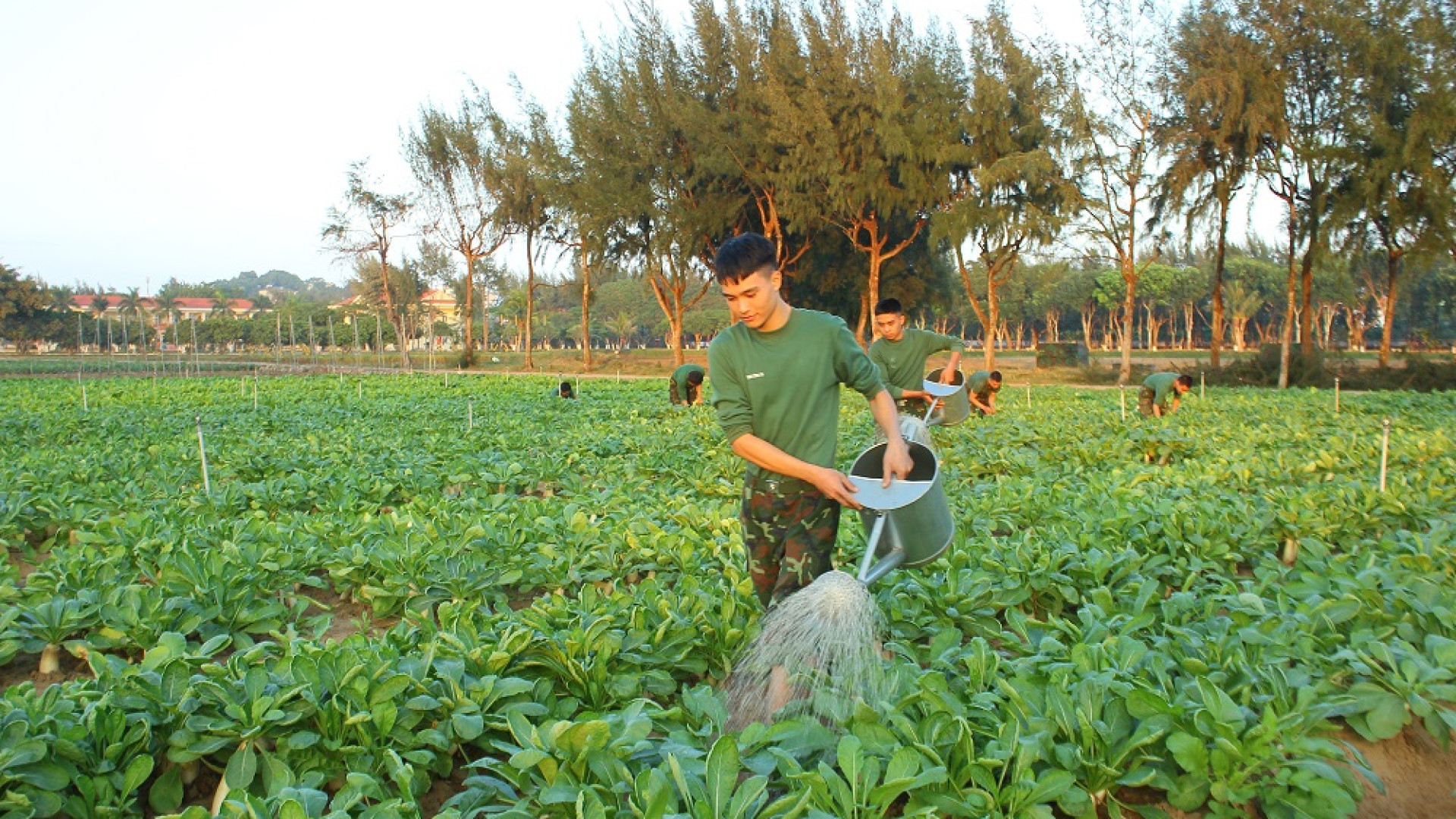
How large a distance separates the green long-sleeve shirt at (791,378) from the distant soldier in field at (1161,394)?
34.7 ft

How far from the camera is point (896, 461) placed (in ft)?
9.24

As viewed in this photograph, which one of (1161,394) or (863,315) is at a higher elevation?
(863,315)

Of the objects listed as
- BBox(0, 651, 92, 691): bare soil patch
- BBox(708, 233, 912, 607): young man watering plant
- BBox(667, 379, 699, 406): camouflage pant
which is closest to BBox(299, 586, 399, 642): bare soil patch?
BBox(0, 651, 92, 691): bare soil patch

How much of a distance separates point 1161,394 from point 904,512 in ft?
36.8

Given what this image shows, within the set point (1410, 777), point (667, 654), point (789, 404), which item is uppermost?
point (789, 404)

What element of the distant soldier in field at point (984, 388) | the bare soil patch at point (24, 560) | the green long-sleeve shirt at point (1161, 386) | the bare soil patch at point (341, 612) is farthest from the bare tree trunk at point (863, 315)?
the bare soil patch at point (341, 612)

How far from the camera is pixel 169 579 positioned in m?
4.08

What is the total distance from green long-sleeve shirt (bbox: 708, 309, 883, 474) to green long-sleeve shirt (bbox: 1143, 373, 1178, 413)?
35.8ft

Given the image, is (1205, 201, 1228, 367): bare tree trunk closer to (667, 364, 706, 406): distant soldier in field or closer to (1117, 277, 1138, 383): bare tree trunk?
(1117, 277, 1138, 383): bare tree trunk

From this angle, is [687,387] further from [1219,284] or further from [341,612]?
[1219,284]

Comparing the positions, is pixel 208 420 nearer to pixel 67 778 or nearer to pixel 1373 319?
pixel 67 778

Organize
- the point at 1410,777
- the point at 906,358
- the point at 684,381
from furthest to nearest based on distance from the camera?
the point at 684,381 < the point at 906,358 < the point at 1410,777

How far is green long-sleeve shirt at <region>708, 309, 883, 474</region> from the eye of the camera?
10.0 feet

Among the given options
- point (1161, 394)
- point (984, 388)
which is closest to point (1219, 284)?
point (1161, 394)
